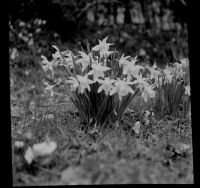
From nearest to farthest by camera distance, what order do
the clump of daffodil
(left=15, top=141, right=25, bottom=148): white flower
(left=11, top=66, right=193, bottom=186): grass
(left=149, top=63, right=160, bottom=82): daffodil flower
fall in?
(left=11, top=66, right=193, bottom=186): grass, (left=15, top=141, right=25, bottom=148): white flower, the clump of daffodil, (left=149, top=63, right=160, bottom=82): daffodil flower

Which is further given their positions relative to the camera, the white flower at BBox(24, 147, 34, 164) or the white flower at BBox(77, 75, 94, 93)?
the white flower at BBox(77, 75, 94, 93)

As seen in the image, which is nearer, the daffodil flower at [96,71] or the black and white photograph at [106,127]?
the black and white photograph at [106,127]

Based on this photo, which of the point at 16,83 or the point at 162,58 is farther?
the point at 162,58

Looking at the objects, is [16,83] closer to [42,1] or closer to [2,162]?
[42,1]

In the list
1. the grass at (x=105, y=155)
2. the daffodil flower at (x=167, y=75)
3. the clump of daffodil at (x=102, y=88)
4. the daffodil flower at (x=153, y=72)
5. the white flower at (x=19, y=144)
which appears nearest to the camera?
the grass at (x=105, y=155)

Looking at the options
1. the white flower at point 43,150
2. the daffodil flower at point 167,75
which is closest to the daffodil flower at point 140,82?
the daffodil flower at point 167,75

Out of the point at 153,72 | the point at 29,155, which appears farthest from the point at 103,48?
the point at 29,155

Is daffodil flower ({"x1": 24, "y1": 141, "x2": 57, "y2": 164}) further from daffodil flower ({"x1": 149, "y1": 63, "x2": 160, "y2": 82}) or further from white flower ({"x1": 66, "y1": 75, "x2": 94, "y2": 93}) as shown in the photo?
daffodil flower ({"x1": 149, "y1": 63, "x2": 160, "y2": 82})

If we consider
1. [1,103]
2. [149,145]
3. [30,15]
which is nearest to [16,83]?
[30,15]

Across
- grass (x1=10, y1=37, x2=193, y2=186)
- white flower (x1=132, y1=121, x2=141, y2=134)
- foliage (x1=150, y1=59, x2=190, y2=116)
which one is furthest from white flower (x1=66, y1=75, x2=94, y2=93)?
foliage (x1=150, y1=59, x2=190, y2=116)

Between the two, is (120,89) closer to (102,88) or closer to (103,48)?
(102,88)

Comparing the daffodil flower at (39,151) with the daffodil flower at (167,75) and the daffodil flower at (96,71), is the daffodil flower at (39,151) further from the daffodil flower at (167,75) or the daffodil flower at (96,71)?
the daffodil flower at (167,75)
